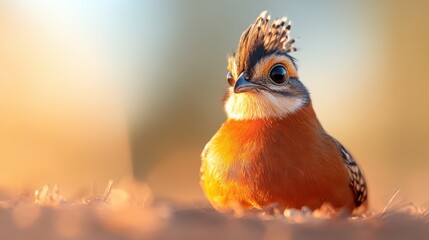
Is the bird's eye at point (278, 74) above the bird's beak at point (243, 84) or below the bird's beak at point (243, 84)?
above

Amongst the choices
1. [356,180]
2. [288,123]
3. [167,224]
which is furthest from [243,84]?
[167,224]

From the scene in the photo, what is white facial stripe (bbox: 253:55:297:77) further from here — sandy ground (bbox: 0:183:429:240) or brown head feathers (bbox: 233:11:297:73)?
sandy ground (bbox: 0:183:429:240)

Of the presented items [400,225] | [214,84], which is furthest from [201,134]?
[400,225]

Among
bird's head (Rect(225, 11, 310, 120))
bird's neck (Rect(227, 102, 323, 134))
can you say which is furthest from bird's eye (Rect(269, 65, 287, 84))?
bird's neck (Rect(227, 102, 323, 134))

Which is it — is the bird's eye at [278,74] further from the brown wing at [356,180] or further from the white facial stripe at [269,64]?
the brown wing at [356,180]

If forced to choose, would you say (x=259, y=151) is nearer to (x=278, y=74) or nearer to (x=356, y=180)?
(x=356, y=180)

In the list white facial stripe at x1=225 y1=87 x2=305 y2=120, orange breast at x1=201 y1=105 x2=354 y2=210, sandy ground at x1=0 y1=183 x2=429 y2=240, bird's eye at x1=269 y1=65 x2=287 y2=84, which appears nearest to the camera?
sandy ground at x1=0 y1=183 x2=429 y2=240

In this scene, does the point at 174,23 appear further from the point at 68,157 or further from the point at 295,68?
the point at 295,68

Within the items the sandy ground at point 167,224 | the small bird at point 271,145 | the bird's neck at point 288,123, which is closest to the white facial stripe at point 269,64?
the small bird at point 271,145
